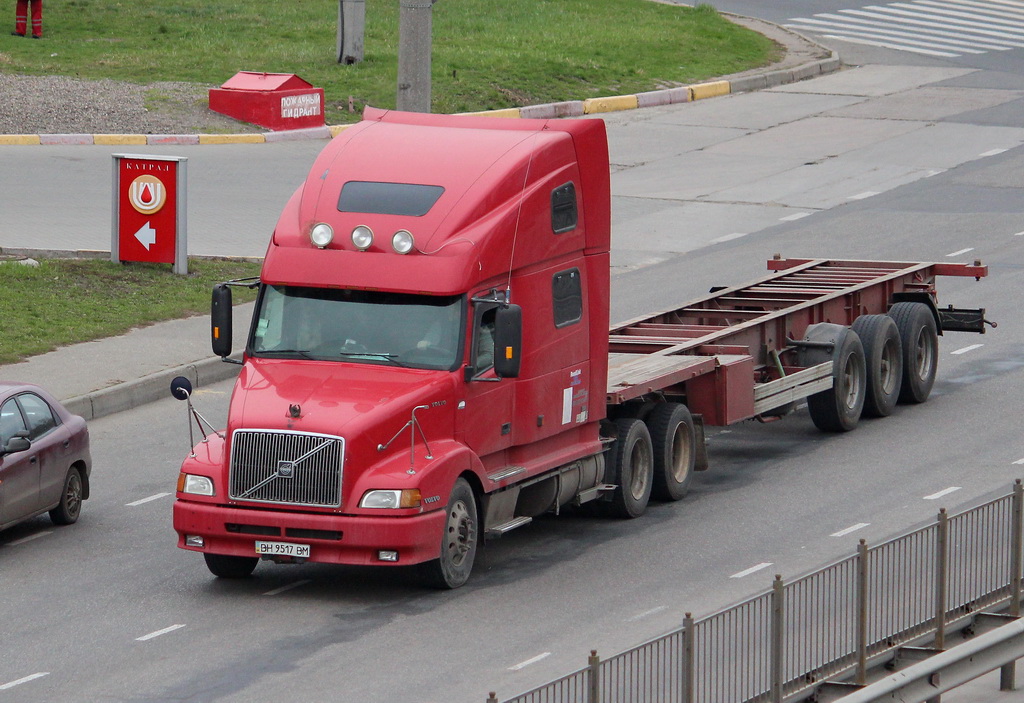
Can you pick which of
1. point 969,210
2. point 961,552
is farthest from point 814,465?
point 969,210

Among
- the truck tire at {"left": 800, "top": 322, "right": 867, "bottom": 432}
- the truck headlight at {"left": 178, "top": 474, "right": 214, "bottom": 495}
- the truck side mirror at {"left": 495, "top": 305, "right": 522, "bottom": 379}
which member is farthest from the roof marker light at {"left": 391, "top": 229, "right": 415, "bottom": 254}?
the truck tire at {"left": 800, "top": 322, "right": 867, "bottom": 432}

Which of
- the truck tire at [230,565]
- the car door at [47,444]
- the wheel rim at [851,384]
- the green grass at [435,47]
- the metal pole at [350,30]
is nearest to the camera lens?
the truck tire at [230,565]

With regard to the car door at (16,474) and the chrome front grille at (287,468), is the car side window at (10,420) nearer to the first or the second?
the car door at (16,474)

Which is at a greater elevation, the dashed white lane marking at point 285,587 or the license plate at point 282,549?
the license plate at point 282,549

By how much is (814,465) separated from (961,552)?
5761 mm

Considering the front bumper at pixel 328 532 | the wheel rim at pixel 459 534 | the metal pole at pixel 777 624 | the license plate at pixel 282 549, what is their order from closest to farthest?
the metal pole at pixel 777 624, the front bumper at pixel 328 532, the license plate at pixel 282 549, the wheel rim at pixel 459 534

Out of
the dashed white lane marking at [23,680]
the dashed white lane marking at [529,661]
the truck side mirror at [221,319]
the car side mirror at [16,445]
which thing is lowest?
the dashed white lane marking at [23,680]

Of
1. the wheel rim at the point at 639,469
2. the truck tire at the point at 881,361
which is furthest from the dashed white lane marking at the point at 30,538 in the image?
the truck tire at the point at 881,361

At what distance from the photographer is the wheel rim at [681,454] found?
53.1ft

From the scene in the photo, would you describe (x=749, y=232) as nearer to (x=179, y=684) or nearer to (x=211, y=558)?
(x=211, y=558)

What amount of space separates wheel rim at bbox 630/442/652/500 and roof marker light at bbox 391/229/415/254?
10.2 ft

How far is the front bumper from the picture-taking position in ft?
42.1

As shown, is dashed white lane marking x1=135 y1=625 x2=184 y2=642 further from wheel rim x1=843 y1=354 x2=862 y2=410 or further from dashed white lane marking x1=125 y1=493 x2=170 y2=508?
wheel rim x1=843 y1=354 x2=862 y2=410

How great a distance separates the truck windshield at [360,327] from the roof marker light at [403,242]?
331 mm
